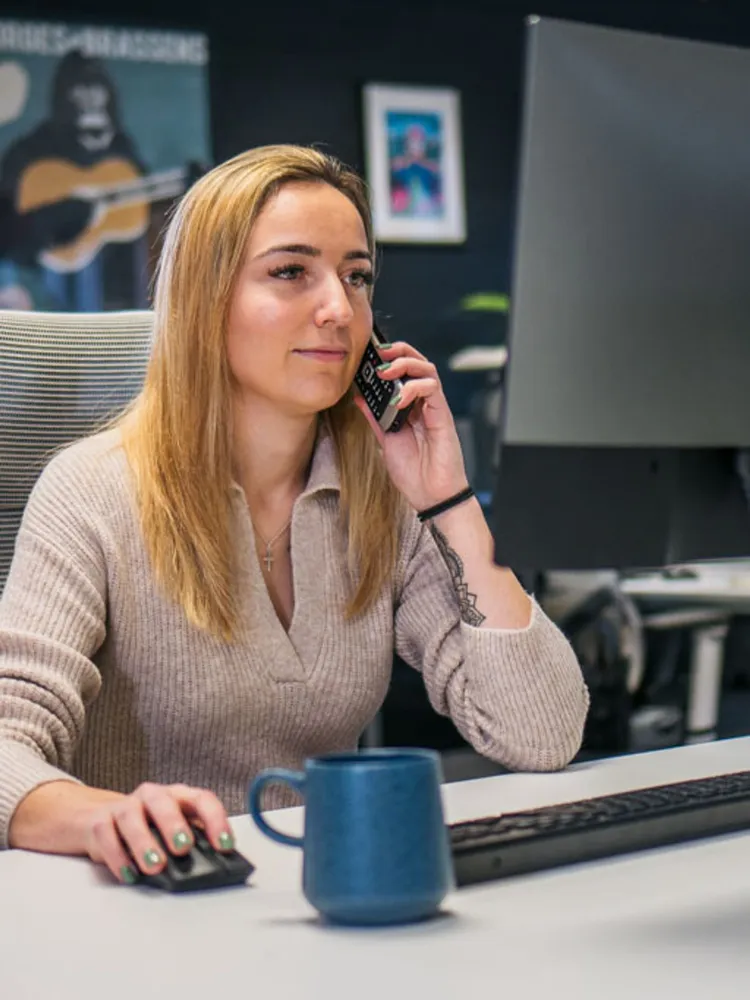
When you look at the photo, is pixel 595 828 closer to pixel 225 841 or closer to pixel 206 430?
pixel 225 841

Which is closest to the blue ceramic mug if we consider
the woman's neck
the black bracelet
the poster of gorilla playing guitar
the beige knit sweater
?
the beige knit sweater

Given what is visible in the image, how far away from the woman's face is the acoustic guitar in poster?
2.99 metres

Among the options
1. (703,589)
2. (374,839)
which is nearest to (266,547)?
(374,839)

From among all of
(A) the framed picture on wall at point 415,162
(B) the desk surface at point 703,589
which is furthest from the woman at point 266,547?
(A) the framed picture on wall at point 415,162

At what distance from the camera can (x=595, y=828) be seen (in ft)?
3.25

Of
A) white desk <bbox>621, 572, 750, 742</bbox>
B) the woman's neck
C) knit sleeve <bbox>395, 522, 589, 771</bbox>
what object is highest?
the woman's neck

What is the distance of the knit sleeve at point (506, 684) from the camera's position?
4.52ft

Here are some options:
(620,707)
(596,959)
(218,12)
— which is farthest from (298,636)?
(218,12)

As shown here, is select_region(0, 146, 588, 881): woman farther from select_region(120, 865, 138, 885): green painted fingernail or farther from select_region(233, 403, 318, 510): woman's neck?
select_region(120, 865, 138, 885): green painted fingernail

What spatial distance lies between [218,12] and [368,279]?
352 centimetres

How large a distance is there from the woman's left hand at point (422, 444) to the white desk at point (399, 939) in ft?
1.83

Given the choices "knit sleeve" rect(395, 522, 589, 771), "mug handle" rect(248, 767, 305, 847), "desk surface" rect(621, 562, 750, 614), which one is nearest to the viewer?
"mug handle" rect(248, 767, 305, 847)

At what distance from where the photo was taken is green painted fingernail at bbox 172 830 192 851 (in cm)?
95

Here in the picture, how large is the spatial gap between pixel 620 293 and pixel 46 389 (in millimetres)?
911
